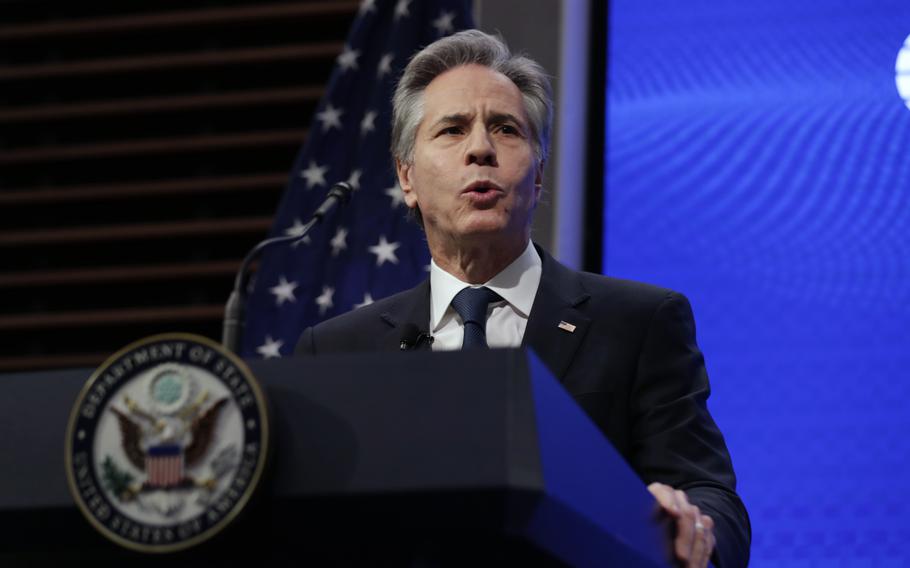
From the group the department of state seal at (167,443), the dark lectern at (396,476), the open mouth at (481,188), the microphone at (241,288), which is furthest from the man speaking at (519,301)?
the department of state seal at (167,443)

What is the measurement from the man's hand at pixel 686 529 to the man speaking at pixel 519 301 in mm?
118

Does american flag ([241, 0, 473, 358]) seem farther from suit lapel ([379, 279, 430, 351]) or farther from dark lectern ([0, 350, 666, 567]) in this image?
dark lectern ([0, 350, 666, 567])

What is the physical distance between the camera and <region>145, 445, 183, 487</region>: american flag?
111 cm

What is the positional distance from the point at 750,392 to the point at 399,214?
1.30 metres

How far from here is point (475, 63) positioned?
2486mm

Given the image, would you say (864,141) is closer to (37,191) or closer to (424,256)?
(424,256)

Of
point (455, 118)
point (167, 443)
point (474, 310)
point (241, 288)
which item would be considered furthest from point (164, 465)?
point (455, 118)

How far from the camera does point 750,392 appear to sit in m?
3.72

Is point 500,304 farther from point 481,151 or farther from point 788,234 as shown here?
point 788,234

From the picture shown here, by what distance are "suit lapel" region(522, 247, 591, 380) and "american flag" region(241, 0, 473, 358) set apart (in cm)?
182

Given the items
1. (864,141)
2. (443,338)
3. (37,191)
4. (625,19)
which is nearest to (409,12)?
(625,19)

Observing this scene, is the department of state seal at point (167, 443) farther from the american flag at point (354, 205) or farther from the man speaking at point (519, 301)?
the american flag at point (354, 205)

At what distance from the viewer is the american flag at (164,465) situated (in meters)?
1.11

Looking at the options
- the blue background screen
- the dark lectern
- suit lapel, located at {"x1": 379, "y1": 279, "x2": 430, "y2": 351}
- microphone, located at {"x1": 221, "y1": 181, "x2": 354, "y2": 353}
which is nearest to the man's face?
suit lapel, located at {"x1": 379, "y1": 279, "x2": 430, "y2": 351}
